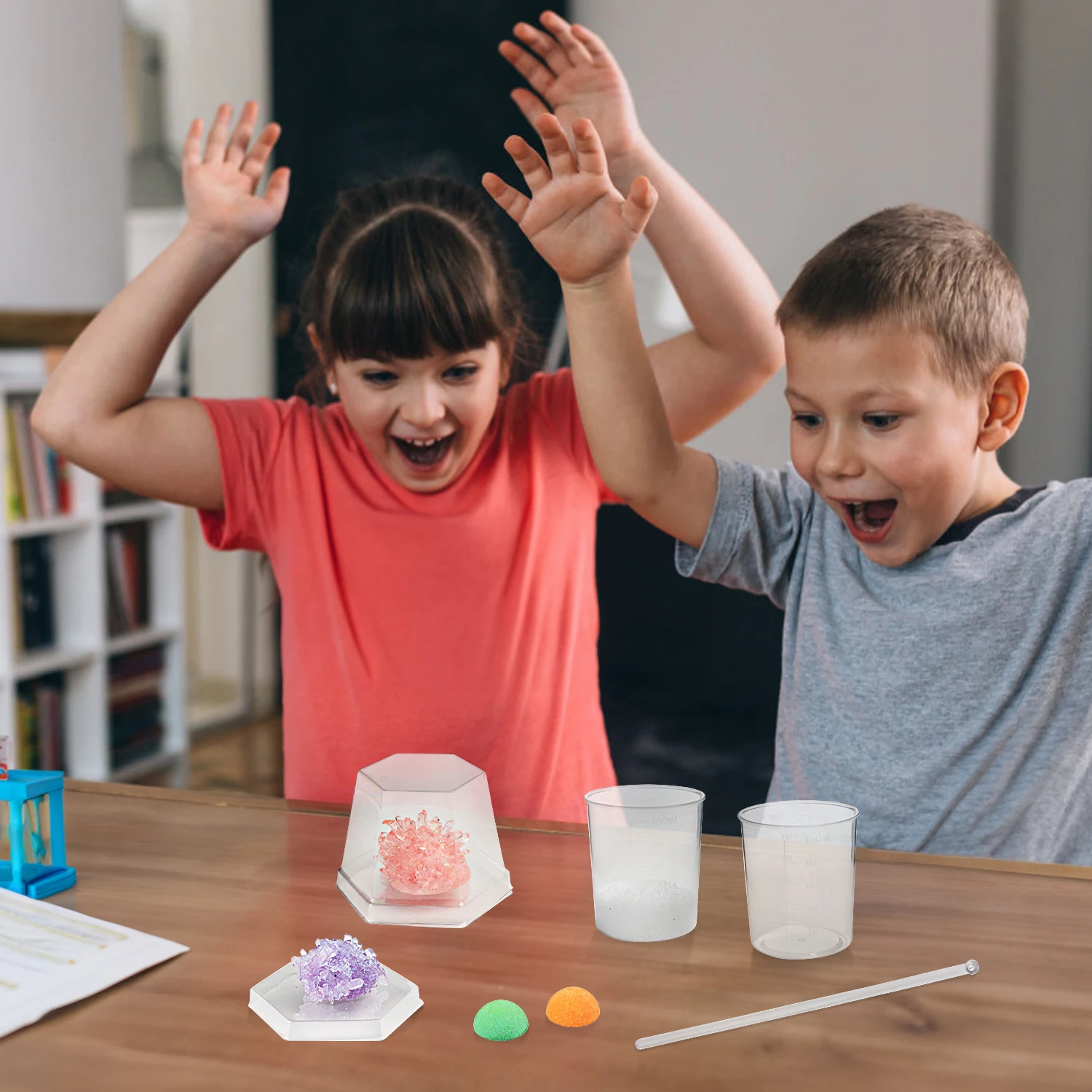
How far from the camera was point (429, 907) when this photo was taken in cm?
76

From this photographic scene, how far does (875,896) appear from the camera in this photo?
0.77 meters

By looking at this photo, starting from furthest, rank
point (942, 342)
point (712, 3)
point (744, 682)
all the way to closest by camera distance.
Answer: point (712, 3) < point (744, 682) < point (942, 342)

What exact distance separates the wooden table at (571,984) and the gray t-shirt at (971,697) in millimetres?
162

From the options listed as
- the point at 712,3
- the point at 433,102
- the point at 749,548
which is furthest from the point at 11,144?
the point at 749,548

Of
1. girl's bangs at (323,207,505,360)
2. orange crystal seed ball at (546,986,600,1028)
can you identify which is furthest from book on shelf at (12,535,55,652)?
orange crystal seed ball at (546,986,600,1028)

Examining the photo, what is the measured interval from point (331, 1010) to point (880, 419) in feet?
1.98

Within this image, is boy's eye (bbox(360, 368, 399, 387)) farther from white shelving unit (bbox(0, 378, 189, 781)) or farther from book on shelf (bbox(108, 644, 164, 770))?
book on shelf (bbox(108, 644, 164, 770))

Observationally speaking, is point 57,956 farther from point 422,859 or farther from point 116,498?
point 116,498

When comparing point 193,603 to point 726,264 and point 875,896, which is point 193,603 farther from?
point 875,896

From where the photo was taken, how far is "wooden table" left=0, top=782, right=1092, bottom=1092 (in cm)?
57

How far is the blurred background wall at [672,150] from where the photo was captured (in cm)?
244

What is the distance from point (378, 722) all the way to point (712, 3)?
203cm

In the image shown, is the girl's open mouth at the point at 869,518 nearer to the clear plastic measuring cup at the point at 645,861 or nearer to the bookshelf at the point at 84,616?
the clear plastic measuring cup at the point at 645,861

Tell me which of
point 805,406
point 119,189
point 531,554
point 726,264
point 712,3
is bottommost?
point 531,554
